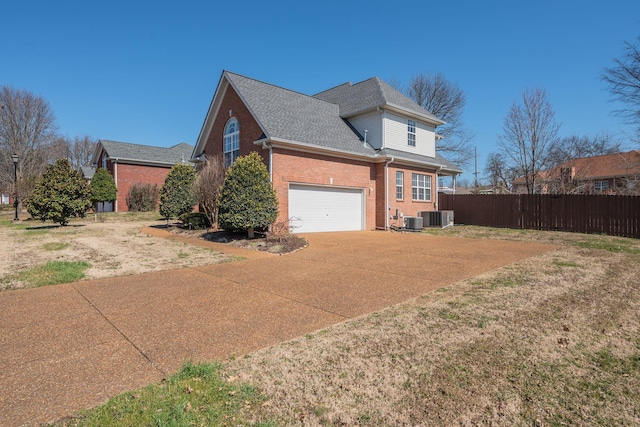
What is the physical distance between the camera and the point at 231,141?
16.8 metres

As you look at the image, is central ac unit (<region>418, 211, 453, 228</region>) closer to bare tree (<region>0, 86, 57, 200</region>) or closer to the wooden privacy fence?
the wooden privacy fence

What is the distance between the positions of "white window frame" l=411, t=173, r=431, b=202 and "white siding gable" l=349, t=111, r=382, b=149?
3207 millimetres

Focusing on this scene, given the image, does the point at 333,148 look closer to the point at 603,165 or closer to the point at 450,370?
the point at 450,370

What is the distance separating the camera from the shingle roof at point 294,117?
1455 centimetres

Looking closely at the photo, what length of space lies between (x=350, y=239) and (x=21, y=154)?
40254mm

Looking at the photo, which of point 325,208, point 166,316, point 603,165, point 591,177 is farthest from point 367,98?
point 603,165

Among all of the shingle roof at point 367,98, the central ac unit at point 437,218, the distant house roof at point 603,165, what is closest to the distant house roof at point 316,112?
the shingle roof at point 367,98

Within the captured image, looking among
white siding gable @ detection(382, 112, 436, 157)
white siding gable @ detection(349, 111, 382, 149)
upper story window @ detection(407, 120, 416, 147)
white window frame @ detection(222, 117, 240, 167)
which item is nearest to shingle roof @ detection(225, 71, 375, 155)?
white siding gable @ detection(349, 111, 382, 149)

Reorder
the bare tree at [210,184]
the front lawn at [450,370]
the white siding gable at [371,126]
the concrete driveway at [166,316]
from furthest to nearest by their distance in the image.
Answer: the white siding gable at [371,126]
the bare tree at [210,184]
the concrete driveway at [166,316]
the front lawn at [450,370]

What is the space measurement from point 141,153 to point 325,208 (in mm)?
24418

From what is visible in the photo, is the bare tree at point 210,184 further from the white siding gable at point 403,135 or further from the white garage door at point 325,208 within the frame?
the white siding gable at point 403,135

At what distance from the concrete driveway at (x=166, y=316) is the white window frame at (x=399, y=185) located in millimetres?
9597

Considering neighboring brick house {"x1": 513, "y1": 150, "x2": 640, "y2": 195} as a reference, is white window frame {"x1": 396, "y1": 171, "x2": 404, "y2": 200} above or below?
below

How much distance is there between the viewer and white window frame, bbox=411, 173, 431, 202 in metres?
19.6
